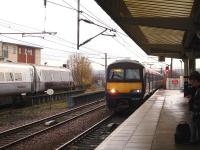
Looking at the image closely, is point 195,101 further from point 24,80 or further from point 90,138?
point 24,80

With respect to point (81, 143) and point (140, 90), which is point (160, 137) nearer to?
point (81, 143)

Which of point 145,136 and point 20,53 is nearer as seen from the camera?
point 145,136

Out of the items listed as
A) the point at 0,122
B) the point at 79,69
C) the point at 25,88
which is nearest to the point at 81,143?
the point at 0,122

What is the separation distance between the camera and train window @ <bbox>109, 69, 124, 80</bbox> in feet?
80.7

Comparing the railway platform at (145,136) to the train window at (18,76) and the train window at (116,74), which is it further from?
the train window at (18,76)

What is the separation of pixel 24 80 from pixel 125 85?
33.8 ft

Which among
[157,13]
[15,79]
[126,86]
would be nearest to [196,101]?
[157,13]

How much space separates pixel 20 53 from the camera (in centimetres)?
8212

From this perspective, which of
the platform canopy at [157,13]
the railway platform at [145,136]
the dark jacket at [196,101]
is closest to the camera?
the dark jacket at [196,101]

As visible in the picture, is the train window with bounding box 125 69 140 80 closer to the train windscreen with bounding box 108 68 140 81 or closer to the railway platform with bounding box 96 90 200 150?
the train windscreen with bounding box 108 68 140 81

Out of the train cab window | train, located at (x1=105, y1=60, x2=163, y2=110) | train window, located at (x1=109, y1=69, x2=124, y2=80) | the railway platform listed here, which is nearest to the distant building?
the train cab window

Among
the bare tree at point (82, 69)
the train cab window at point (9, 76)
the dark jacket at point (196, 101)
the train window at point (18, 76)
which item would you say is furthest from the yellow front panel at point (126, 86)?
the bare tree at point (82, 69)

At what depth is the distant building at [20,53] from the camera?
76.5 m

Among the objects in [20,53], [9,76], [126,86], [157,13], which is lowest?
[126,86]
